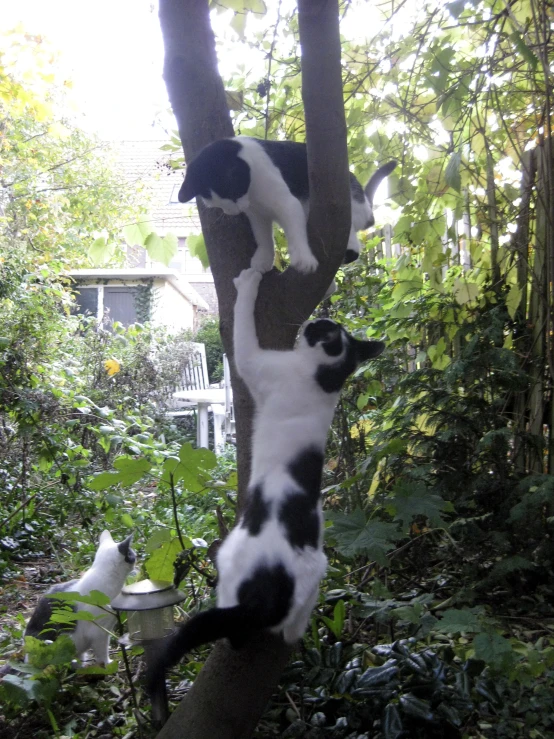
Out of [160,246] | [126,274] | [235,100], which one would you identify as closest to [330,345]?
[160,246]

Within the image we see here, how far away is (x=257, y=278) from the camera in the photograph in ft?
A: 5.54

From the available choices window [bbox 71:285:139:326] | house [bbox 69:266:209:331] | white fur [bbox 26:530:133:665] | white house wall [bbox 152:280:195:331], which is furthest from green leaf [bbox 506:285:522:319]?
window [bbox 71:285:139:326]

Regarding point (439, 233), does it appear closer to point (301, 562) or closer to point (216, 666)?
point (301, 562)

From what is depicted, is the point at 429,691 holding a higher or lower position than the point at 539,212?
lower

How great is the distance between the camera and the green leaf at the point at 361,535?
1.70 meters

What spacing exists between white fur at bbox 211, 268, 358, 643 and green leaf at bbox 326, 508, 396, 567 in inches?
8.2

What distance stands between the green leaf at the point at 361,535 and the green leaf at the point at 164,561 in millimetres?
613

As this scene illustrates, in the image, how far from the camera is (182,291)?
1311 cm

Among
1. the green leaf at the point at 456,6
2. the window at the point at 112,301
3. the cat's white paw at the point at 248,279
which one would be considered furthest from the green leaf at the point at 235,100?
the window at the point at 112,301

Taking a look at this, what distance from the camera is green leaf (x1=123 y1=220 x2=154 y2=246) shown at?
2383mm

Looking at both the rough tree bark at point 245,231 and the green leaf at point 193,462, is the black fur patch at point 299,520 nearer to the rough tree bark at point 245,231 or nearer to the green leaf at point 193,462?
the rough tree bark at point 245,231

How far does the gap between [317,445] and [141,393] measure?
Answer: 590cm

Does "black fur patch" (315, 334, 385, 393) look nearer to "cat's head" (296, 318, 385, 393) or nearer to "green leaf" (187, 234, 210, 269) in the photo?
"cat's head" (296, 318, 385, 393)

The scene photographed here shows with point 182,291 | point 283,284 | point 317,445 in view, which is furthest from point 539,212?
point 182,291
